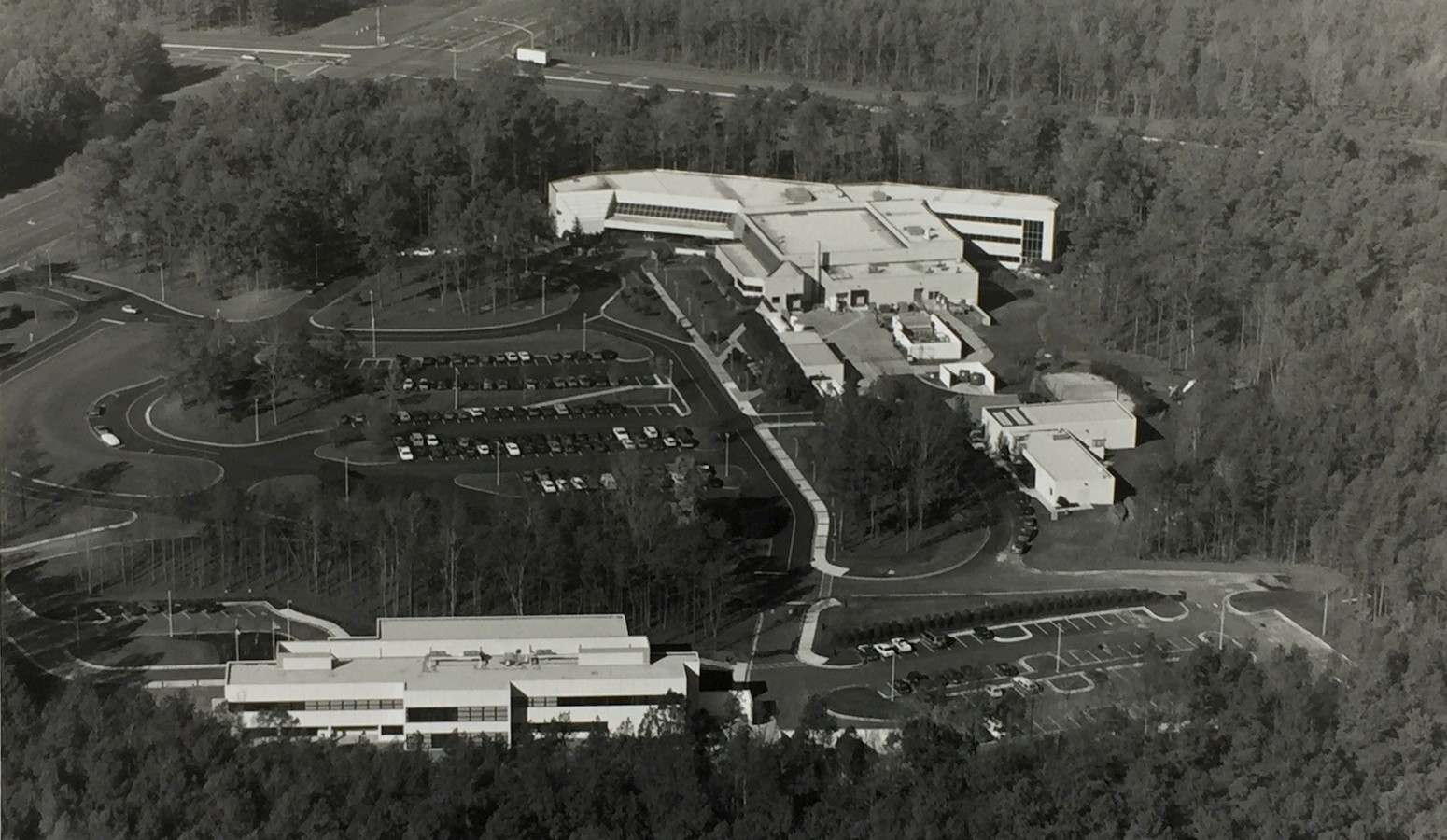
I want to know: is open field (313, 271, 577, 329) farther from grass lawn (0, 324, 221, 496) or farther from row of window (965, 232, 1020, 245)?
row of window (965, 232, 1020, 245)

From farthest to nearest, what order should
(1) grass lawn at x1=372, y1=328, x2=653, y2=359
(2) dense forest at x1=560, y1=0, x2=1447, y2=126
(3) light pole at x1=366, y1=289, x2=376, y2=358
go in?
(2) dense forest at x1=560, y1=0, x2=1447, y2=126 → (3) light pole at x1=366, y1=289, x2=376, y2=358 → (1) grass lawn at x1=372, y1=328, x2=653, y2=359

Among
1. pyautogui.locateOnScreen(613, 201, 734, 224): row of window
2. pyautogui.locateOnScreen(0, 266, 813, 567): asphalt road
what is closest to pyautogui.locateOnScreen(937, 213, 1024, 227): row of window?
pyautogui.locateOnScreen(613, 201, 734, 224): row of window

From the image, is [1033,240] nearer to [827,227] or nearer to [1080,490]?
[827,227]

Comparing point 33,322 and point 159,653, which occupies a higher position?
point 33,322

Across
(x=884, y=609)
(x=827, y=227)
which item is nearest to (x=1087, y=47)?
(x=827, y=227)

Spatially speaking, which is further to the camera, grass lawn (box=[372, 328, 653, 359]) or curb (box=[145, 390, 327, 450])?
grass lawn (box=[372, 328, 653, 359])

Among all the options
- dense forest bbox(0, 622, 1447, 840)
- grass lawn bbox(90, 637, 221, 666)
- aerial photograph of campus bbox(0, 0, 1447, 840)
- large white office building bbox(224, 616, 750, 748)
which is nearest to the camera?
dense forest bbox(0, 622, 1447, 840)

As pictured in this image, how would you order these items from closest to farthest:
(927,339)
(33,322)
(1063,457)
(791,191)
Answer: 1. (1063,457)
2. (927,339)
3. (33,322)
4. (791,191)
